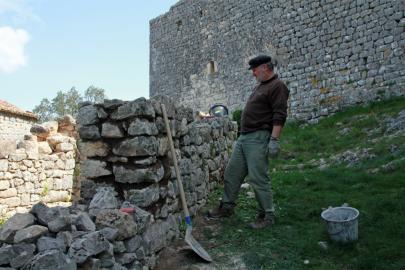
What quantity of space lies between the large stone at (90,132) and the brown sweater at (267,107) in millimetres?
1723

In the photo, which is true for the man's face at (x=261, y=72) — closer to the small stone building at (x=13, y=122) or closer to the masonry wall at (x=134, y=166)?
the masonry wall at (x=134, y=166)

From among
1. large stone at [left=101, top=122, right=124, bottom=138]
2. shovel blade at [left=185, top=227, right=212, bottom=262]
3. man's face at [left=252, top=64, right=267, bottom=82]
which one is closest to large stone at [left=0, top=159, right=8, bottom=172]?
large stone at [left=101, top=122, right=124, bottom=138]

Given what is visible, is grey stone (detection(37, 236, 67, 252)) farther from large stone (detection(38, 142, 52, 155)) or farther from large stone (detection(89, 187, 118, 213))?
large stone (detection(38, 142, 52, 155))

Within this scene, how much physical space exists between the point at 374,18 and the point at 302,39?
7.20ft

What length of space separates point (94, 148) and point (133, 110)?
1.62 feet

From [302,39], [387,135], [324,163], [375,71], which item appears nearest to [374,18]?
[375,71]

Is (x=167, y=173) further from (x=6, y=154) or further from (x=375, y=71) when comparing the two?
(x=375, y=71)

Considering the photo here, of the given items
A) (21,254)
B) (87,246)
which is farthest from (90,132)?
(21,254)

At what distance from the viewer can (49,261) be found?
2.18 metres

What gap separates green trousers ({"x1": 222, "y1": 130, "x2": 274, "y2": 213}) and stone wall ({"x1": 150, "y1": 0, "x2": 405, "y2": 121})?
279 inches

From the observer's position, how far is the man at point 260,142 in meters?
4.25

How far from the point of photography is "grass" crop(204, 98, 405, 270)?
11.7 ft

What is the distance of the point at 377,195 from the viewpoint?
16.3 feet

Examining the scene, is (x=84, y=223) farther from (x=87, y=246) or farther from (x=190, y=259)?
(x=190, y=259)
